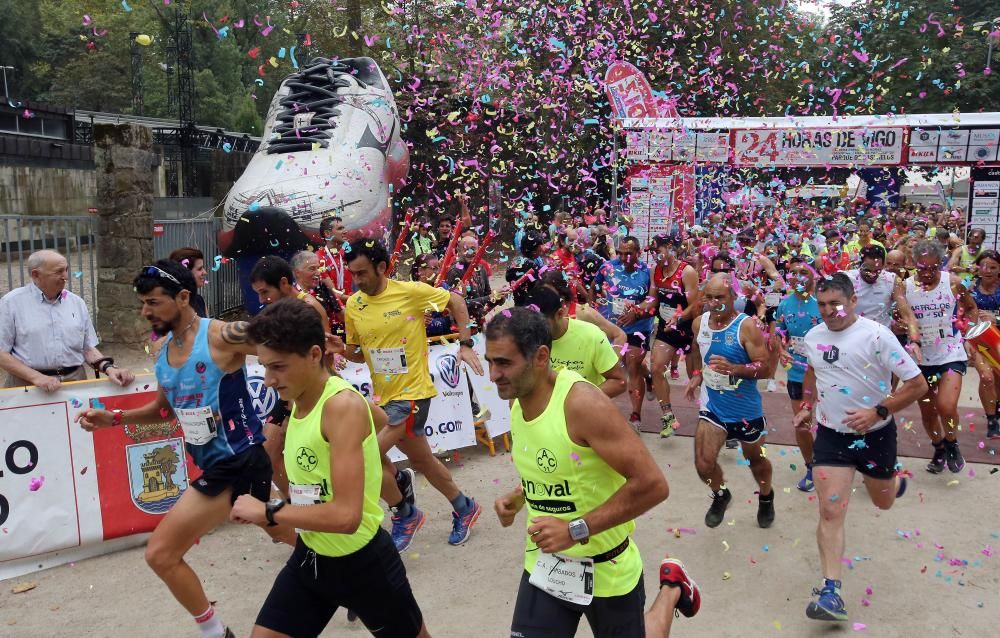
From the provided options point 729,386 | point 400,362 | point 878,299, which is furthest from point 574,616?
point 878,299

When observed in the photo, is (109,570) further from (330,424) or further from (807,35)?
(807,35)

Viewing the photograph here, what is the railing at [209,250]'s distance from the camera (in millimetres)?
11133

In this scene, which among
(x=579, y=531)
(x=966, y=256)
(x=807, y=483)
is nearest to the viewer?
(x=579, y=531)

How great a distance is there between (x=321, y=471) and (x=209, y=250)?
410 inches

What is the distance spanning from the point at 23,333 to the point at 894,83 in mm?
22467

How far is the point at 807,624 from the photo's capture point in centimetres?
421

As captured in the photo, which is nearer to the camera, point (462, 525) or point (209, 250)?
point (462, 525)

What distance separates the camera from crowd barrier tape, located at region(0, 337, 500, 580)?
5070 mm

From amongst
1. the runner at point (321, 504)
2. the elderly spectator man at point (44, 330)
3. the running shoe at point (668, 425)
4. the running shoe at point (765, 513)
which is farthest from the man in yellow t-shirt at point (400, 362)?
the running shoe at point (668, 425)

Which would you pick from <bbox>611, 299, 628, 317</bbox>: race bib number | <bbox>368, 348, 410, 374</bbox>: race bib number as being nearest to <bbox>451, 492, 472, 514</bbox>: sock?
<bbox>368, 348, 410, 374</bbox>: race bib number

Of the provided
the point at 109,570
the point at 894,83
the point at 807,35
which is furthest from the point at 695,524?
the point at 894,83

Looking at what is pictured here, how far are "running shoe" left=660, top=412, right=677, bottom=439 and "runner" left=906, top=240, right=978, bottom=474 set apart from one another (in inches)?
82.9

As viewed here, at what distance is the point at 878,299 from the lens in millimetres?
7020

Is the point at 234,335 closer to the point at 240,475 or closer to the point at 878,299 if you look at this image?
the point at 240,475
